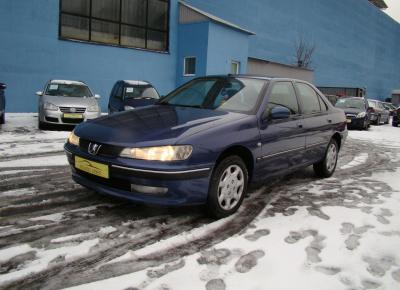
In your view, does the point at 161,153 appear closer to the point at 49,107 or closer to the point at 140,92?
the point at 49,107

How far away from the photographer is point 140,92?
475 inches

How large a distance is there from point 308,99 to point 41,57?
12542 mm

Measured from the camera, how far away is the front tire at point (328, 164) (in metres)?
5.82

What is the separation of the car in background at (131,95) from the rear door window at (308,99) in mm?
6629

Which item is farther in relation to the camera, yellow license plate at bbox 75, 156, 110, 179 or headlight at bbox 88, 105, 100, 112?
headlight at bbox 88, 105, 100, 112

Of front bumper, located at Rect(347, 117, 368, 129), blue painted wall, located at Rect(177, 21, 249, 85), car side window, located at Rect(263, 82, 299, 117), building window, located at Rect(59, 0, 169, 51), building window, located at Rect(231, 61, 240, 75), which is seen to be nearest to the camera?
car side window, located at Rect(263, 82, 299, 117)

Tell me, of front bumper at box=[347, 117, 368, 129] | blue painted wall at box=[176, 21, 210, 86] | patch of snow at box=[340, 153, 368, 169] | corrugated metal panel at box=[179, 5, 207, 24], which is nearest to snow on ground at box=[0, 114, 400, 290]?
patch of snow at box=[340, 153, 368, 169]

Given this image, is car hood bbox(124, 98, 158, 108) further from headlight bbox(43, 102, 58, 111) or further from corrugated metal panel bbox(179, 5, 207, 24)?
corrugated metal panel bbox(179, 5, 207, 24)

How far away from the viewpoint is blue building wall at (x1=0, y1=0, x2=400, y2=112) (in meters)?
14.5

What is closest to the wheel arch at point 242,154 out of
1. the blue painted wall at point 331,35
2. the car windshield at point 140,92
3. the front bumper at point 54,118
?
the front bumper at point 54,118

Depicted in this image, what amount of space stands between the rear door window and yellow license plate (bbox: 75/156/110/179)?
2.81 meters

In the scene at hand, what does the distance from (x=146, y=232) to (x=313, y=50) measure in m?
40.9

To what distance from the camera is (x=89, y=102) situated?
1071cm

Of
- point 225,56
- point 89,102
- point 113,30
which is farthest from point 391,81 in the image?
point 89,102
